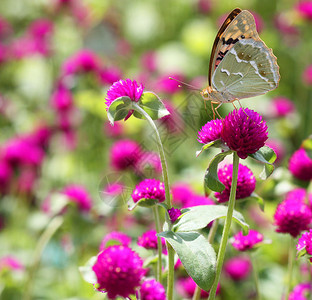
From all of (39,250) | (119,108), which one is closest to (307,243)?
(119,108)

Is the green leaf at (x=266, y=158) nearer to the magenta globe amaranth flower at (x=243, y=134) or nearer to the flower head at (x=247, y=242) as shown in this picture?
the magenta globe amaranth flower at (x=243, y=134)

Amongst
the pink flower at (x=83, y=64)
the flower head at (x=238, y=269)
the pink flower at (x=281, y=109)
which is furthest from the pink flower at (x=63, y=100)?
the flower head at (x=238, y=269)

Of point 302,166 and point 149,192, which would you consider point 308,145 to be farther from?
point 149,192

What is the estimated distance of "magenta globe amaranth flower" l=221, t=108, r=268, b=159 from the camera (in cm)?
83

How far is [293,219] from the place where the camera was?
3.53 ft

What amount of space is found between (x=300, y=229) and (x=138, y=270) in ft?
1.52

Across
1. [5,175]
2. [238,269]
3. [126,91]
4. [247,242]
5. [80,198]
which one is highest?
[126,91]

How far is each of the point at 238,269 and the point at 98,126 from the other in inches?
61.4

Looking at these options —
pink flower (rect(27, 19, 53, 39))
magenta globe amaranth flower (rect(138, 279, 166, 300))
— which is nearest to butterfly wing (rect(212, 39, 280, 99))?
magenta globe amaranth flower (rect(138, 279, 166, 300))

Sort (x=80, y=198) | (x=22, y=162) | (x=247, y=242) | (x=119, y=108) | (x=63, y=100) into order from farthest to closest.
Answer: (x=63, y=100), (x=22, y=162), (x=80, y=198), (x=247, y=242), (x=119, y=108)

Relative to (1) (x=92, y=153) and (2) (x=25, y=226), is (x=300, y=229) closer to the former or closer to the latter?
(2) (x=25, y=226)

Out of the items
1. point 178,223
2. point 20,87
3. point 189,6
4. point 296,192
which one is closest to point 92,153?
point 20,87

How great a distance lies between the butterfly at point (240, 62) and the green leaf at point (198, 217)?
37cm

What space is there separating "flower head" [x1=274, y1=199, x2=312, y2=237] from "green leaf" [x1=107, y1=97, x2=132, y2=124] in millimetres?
453
